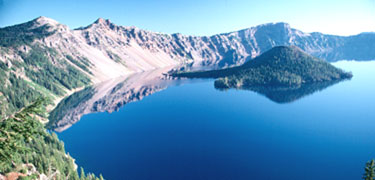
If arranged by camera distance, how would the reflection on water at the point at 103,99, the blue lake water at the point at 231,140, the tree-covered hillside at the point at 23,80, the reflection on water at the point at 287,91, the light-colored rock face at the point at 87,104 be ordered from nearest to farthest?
the blue lake water at the point at 231,140 → the tree-covered hillside at the point at 23,80 → the light-colored rock face at the point at 87,104 → the reflection on water at the point at 103,99 → the reflection on water at the point at 287,91

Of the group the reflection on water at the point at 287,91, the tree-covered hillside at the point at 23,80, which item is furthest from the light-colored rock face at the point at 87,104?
the reflection on water at the point at 287,91

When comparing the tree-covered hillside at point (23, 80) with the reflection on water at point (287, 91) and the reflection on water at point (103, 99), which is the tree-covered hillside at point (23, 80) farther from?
the reflection on water at point (287, 91)

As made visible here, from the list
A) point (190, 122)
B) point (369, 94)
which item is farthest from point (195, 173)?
point (369, 94)

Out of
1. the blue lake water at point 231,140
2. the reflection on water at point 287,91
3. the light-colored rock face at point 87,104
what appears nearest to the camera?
the blue lake water at point 231,140

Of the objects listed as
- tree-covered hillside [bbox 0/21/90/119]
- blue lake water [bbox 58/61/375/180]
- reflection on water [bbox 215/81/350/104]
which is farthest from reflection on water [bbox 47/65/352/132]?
tree-covered hillside [bbox 0/21/90/119]

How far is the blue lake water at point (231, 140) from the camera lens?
6681 centimetres

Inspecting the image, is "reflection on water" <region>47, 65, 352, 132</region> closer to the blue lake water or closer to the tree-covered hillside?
the blue lake water

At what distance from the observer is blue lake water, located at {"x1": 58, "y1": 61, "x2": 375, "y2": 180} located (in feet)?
219

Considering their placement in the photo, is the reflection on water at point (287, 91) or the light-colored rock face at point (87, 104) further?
the reflection on water at point (287, 91)

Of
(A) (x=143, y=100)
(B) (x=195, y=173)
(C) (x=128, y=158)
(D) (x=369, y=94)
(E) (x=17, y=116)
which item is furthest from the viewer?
(A) (x=143, y=100)

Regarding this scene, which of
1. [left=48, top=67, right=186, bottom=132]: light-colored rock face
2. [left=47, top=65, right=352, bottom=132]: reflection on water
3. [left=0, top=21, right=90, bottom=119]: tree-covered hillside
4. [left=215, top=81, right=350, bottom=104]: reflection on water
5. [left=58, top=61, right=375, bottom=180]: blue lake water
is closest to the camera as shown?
[left=58, top=61, right=375, bottom=180]: blue lake water

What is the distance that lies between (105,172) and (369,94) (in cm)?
18259

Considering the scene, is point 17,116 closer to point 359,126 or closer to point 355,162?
point 355,162

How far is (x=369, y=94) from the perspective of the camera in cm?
15562
